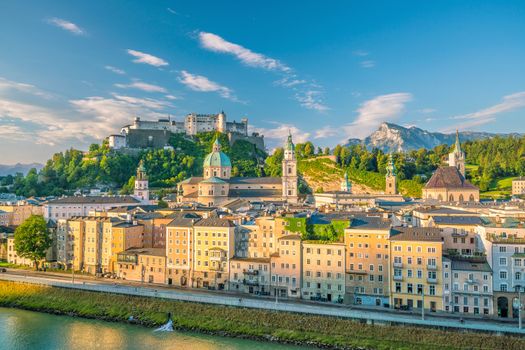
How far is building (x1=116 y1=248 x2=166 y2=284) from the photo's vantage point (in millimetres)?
47219

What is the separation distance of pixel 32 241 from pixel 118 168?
6034cm

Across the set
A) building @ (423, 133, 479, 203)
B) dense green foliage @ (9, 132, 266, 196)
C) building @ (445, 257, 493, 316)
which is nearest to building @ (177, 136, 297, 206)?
dense green foliage @ (9, 132, 266, 196)

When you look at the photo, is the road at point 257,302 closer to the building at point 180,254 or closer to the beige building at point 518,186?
the building at point 180,254

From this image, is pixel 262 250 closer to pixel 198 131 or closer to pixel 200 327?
pixel 200 327

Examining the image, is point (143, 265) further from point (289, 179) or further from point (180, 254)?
point (289, 179)

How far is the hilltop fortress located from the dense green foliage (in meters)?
3.37

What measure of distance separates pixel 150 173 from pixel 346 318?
285 ft

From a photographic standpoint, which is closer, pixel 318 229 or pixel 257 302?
pixel 257 302

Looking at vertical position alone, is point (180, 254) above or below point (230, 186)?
below

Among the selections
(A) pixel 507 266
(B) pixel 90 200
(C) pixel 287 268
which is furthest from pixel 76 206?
(A) pixel 507 266

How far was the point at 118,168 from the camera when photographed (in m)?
113

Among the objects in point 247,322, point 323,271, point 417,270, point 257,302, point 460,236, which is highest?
point 460,236

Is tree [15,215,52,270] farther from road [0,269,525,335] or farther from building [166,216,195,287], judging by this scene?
building [166,216,195,287]

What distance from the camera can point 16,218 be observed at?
249 ft
